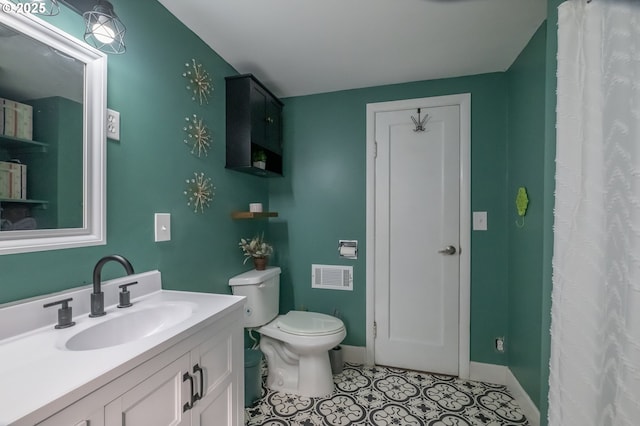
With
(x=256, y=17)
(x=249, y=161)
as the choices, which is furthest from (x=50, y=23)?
(x=249, y=161)

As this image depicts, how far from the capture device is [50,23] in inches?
37.7

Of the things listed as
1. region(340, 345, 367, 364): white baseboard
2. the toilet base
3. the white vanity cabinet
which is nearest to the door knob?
region(340, 345, 367, 364): white baseboard

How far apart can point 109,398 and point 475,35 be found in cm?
223

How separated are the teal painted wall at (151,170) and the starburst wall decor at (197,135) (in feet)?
0.13

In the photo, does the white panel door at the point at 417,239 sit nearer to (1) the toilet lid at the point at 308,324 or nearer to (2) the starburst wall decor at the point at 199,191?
(1) the toilet lid at the point at 308,324

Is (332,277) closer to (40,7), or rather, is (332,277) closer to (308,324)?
(308,324)

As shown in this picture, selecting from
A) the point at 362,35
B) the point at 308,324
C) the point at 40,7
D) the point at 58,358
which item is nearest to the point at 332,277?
the point at 308,324

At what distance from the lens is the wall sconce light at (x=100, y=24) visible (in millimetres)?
1007

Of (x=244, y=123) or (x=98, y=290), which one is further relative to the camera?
(x=244, y=123)

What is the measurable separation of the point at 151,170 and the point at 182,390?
3.14 feet

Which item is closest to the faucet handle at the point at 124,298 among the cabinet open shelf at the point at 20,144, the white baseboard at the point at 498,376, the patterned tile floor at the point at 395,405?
the cabinet open shelf at the point at 20,144

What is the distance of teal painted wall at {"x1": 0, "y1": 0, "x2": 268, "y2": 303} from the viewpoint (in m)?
1.00

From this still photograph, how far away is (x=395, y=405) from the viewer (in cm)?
177

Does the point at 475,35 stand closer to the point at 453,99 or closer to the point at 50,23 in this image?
the point at 453,99
